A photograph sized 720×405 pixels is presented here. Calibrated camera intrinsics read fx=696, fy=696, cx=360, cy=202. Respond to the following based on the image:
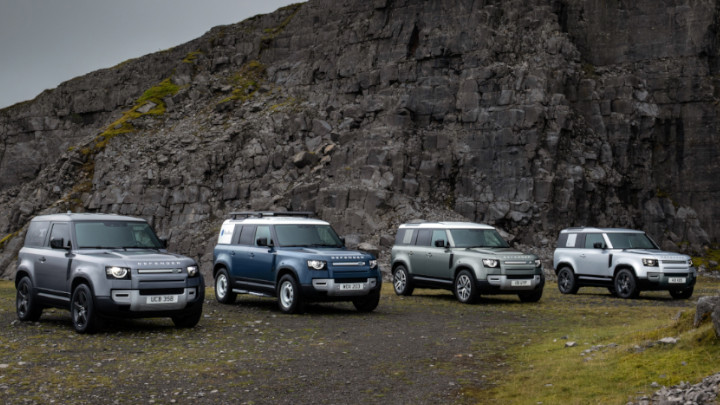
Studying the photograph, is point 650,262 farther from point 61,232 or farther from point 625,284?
point 61,232

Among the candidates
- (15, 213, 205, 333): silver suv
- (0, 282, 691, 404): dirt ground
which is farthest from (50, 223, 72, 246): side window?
(0, 282, 691, 404): dirt ground

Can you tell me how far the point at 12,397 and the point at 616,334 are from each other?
9.48 m

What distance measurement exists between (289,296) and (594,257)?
35.3 ft

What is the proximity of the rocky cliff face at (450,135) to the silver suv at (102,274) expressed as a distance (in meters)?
22.9

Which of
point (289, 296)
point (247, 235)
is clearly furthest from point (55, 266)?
point (247, 235)

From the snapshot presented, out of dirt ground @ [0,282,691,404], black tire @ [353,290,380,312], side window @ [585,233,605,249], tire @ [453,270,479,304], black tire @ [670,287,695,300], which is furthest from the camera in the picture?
side window @ [585,233,605,249]

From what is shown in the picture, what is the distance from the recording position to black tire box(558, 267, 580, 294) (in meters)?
23.1

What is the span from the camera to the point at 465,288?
19.6 m

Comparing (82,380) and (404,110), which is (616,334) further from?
(404,110)

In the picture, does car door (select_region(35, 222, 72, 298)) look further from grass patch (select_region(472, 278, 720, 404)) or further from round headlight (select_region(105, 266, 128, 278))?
grass patch (select_region(472, 278, 720, 404))

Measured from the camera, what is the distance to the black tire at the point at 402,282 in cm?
2188

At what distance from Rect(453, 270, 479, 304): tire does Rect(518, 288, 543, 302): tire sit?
1648mm

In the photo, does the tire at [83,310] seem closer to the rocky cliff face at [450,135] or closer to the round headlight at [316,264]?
the round headlight at [316,264]

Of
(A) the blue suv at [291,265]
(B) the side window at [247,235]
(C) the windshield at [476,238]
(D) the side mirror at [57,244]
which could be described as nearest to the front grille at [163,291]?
(D) the side mirror at [57,244]
